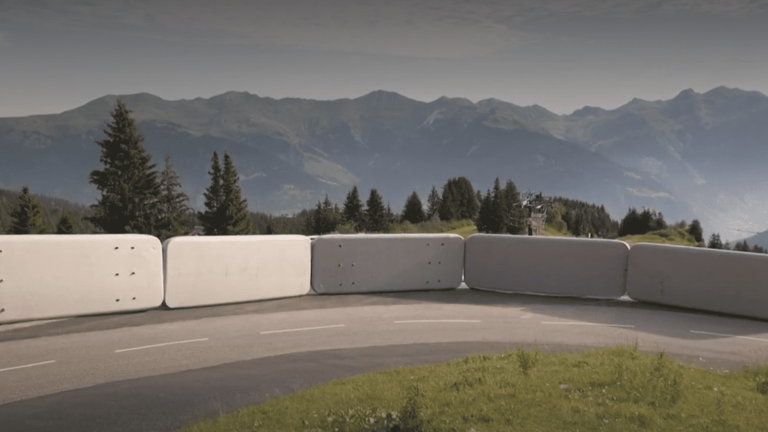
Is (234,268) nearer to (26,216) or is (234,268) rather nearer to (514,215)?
(26,216)

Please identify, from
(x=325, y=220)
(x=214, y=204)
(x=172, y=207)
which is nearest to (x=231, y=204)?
(x=214, y=204)

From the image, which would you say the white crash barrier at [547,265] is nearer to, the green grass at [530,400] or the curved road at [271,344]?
the curved road at [271,344]

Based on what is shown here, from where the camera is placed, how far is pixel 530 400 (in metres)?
5.99

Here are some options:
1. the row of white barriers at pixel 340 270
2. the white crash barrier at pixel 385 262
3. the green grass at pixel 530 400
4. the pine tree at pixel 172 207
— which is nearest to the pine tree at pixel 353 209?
the pine tree at pixel 172 207

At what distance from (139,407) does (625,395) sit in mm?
5322

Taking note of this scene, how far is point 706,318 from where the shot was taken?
38.4 ft

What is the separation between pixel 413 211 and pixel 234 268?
11309 cm

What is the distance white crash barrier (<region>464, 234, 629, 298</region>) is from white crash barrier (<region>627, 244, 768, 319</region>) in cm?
42

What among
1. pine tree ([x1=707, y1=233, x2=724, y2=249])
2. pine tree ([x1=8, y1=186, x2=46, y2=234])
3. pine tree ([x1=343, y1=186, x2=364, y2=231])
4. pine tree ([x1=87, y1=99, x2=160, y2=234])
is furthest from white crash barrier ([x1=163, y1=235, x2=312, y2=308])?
pine tree ([x1=343, y1=186, x2=364, y2=231])

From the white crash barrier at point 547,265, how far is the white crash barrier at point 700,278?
0.42 m

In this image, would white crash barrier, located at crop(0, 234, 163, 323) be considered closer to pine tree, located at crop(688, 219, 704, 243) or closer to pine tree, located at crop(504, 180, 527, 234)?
pine tree, located at crop(688, 219, 704, 243)

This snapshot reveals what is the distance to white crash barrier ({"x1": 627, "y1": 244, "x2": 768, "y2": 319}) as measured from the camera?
11750 mm

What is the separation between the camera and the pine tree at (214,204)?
299 feet

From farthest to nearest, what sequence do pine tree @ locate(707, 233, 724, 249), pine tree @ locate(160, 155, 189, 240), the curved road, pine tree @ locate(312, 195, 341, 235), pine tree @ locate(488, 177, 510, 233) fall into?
pine tree @ locate(312, 195, 341, 235)
pine tree @ locate(488, 177, 510, 233)
pine tree @ locate(160, 155, 189, 240)
pine tree @ locate(707, 233, 724, 249)
the curved road
